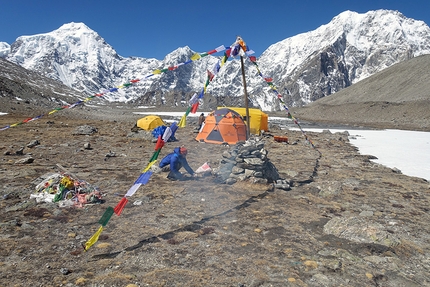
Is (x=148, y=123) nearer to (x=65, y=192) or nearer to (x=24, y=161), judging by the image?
(x=24, y=161)

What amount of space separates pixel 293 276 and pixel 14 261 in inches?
173

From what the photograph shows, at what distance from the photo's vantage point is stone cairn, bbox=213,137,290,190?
934cm

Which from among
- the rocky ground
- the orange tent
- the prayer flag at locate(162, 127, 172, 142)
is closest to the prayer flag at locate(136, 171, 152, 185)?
the prayer flag at locate(162, 127, 172, 142)

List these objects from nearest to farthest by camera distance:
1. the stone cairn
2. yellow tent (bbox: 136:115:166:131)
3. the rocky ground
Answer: the rocky ground → the stone cairn → yellow tent (bbox: 136:115:166:131)

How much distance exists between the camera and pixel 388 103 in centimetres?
6388

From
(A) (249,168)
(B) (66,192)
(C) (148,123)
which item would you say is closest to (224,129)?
(A) (249,168)

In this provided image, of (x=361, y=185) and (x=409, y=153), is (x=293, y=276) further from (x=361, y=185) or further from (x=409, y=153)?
(x=409, y=153)

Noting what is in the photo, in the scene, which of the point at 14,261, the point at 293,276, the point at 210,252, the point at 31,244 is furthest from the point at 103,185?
the point at 293,276

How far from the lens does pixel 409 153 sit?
18047 millimetres

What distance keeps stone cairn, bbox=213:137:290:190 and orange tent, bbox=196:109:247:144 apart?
7.42 metres

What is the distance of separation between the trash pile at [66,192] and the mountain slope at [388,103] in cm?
4561

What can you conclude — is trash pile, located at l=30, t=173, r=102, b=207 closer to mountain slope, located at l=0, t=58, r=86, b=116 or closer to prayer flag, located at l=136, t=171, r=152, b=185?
prayer flag, located at l=136, t=171, r=152, b=185

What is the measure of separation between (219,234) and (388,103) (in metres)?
69.5

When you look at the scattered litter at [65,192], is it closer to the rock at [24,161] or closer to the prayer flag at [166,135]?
the prayer flag at [166,135]
